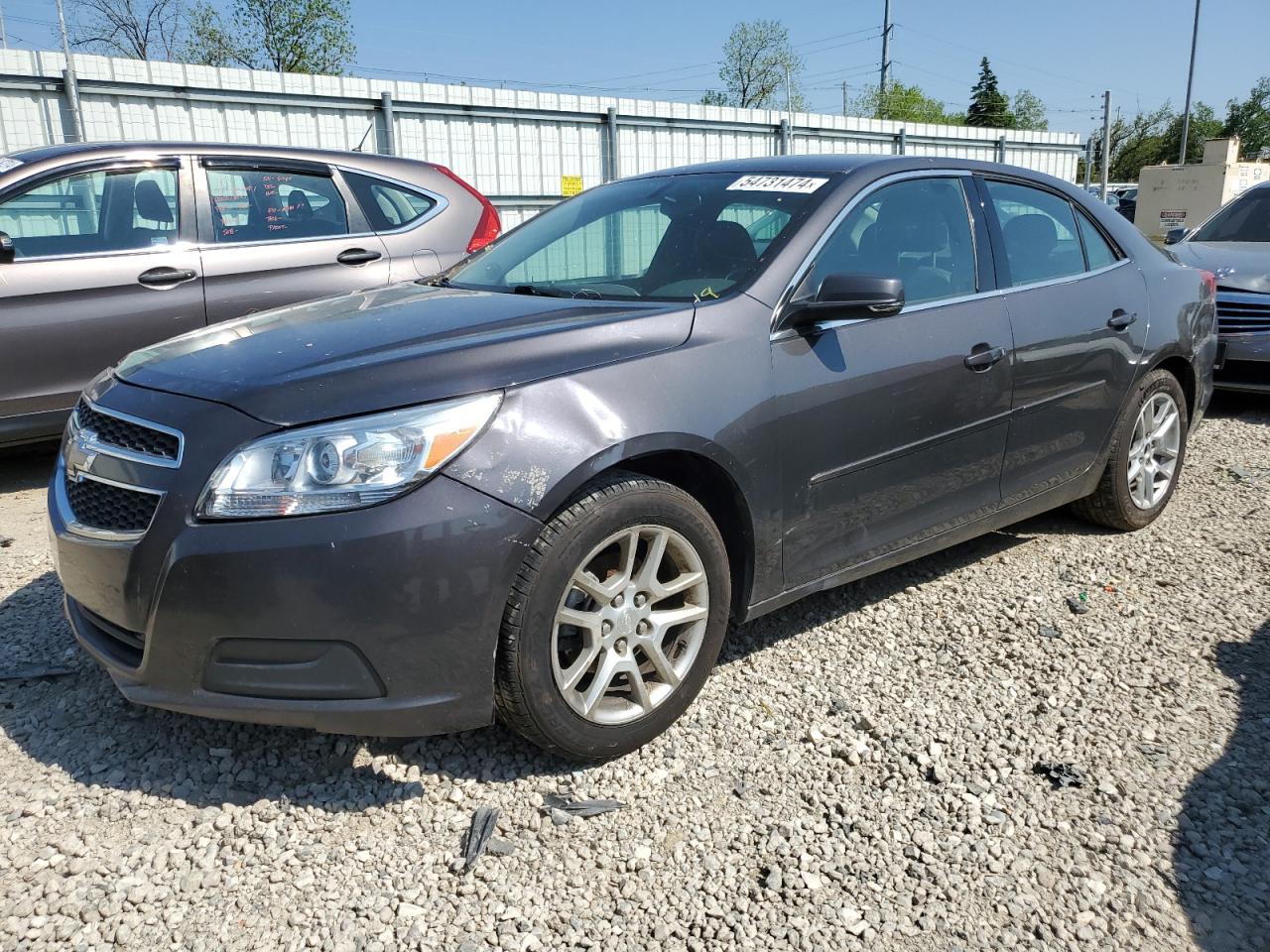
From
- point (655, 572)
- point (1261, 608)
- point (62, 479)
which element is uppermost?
point (62, 479)

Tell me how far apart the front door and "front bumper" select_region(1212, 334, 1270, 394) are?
4.32 metres

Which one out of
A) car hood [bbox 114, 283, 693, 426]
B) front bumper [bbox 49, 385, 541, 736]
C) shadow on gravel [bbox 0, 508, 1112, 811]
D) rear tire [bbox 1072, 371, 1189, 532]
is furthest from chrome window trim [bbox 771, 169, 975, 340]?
shadow on gravel [bbox 0, 508, 1112, 811]

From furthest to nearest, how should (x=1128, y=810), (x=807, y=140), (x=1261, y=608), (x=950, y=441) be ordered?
(x=807, y=140) → (x=1261, y=608) → (x=950, y=441) → (x=1128, y=810)

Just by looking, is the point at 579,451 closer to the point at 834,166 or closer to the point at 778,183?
the point at 778,183

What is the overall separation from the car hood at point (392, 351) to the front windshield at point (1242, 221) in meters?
7.37

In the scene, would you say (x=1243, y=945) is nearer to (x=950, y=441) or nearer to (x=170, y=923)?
(x=950, y=441)

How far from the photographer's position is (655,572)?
8.98ft

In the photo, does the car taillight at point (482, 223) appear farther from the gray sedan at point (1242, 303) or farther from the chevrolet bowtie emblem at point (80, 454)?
the gray sedan at point (1242, 303)

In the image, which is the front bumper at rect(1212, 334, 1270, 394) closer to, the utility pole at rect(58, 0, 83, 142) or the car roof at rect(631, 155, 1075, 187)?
the car roof at rect(631, 155, 1075, 187)

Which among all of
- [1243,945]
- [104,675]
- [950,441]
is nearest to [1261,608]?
[950,441]

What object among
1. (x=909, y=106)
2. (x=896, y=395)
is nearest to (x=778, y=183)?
(x=896, y=395)

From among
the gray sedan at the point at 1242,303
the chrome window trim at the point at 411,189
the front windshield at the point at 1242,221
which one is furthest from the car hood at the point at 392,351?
the front windshield at the point at 1242,221

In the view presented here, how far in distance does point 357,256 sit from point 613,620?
3.99m

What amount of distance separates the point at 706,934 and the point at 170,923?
45.3 inches
